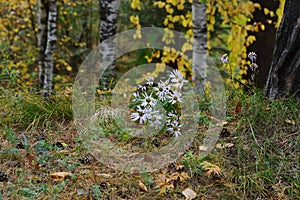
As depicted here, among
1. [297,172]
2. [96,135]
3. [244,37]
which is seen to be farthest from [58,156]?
[244,37]

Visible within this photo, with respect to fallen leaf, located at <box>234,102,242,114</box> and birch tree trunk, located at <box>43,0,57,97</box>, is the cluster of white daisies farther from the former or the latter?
birch tree trunk, located at <box>43,0,57,97</box>

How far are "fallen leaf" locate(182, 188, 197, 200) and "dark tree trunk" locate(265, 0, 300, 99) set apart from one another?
1.28 m

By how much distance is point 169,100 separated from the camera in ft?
10.3

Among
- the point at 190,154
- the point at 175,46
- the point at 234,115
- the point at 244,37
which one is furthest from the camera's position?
the point at 175,46

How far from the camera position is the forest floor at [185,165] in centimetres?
248

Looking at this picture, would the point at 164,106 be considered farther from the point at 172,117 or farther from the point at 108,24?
the point at 108,24

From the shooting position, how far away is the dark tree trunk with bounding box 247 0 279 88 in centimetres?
617

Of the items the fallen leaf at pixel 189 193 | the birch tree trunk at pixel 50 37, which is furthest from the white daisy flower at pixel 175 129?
the birch tree trunk at pixel 50 37

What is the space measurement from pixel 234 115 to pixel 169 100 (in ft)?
1.89

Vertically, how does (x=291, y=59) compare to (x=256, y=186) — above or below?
above

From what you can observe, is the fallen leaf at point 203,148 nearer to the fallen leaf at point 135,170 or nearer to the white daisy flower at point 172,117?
the white daisy flower at point 172,117

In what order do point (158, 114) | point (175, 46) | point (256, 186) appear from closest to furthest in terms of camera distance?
point (256, 186)
point (158, 114)
point (175, 46)

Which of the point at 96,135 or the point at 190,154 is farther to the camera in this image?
the point at 96,135

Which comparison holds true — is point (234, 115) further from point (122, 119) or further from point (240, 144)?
point (122, 119)
